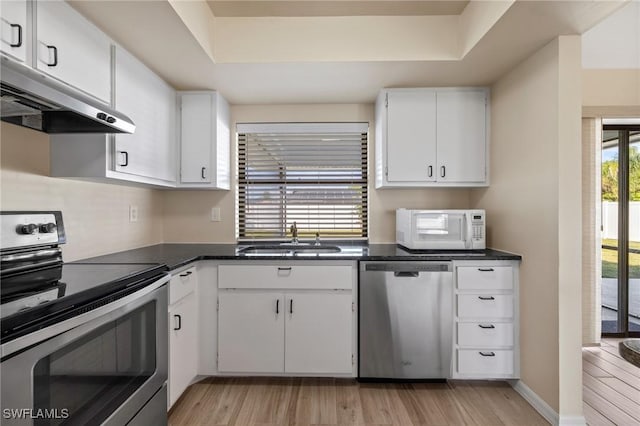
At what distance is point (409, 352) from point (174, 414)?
151cm

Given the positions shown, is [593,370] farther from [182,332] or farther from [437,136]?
[182,332]

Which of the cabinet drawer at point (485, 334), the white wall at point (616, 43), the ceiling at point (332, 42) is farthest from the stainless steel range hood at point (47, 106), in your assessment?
the white wall at point (616, 43)

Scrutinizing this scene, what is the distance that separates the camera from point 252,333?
89.4 inches

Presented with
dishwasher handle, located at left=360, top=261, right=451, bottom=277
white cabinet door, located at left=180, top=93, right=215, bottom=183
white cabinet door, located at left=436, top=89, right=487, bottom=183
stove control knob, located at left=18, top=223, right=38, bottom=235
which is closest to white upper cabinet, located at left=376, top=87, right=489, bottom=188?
white cabinet door, located at left=436, top=89, right=487, bottom=183

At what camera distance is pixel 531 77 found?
2.11 meters

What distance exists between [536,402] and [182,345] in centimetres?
A: 219

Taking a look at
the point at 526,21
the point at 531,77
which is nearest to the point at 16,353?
the point at 526,21

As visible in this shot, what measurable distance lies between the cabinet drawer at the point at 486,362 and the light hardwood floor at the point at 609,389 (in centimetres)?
46

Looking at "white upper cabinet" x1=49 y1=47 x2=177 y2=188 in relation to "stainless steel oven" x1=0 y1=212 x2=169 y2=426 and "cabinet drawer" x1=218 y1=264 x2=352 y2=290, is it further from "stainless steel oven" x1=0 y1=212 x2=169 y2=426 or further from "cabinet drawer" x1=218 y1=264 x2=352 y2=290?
"cabinet drawer" x1=218 y1=264 x2=352 y2=290

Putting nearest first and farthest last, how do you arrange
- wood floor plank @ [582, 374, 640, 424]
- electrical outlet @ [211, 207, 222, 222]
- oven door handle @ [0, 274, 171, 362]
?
1. oven door handle @ [0, 274, 171, 362]
2. wood floor plank @ [582, 374, 640, 424]
3. electrical outlet @ [211, 207, 222, 222]

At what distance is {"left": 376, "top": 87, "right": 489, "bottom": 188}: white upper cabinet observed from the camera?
8.49 ft

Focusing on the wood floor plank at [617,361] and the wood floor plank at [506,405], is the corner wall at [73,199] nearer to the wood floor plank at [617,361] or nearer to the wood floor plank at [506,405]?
the wood floor plank at [506,405]

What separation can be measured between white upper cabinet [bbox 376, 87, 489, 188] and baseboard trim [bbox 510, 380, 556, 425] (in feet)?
4.72

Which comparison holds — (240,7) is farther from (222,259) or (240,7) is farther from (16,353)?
(16,353)
